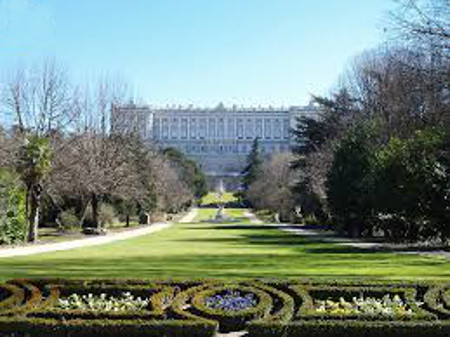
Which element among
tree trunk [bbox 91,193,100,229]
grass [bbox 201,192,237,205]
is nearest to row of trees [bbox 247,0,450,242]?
tree trunk [bbox 91,193,100,229]

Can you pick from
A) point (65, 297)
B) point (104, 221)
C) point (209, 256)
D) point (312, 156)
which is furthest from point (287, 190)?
point (65, 297)

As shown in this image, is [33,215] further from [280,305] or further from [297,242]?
[280,305]

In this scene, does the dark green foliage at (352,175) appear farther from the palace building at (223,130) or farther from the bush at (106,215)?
the palace building at (223,130)

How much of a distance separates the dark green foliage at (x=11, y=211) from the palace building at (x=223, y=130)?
127877 mm

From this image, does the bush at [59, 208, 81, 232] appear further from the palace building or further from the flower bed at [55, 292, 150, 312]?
the palace building

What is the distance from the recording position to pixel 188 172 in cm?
10050

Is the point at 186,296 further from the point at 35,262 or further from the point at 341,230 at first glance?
the point at 341,230

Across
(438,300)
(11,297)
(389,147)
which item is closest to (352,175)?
(389,147)

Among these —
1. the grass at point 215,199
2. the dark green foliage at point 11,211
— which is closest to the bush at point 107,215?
the dark green foliage at point 11,211

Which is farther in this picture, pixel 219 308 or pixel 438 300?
pixel 438 300

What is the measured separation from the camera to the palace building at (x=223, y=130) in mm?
163100

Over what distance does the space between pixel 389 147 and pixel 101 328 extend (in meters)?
23.1

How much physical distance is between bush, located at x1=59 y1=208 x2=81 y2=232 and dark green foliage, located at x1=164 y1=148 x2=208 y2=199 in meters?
45.7

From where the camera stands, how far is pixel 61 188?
1590 inches
